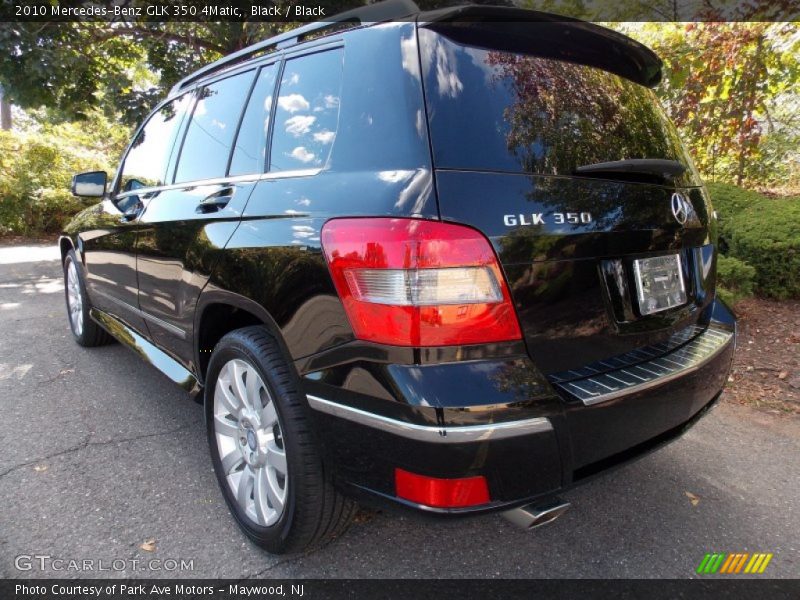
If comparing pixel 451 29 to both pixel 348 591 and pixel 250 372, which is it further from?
pixel 348 591

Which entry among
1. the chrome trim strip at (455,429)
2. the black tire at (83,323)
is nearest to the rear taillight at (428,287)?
the chrome trim strip at (455,429)

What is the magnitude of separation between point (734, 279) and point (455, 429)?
4.21 meters

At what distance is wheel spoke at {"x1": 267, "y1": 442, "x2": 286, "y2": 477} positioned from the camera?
1960 mm

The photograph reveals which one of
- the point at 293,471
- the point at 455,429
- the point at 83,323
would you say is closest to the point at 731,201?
the point at 455,429

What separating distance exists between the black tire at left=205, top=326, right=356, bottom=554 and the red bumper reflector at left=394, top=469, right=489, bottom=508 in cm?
37

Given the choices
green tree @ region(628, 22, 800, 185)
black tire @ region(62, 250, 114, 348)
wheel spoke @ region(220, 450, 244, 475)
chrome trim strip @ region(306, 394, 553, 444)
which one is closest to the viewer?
chrome trim strip @ region(306, 394, 553, 444)

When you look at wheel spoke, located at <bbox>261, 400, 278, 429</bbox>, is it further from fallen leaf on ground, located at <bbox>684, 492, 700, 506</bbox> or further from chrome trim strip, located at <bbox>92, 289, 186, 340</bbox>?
fallen leaf on ground, located at <bbox>684, 492, 700, 506</bbox>

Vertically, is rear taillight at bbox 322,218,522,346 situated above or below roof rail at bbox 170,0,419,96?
below

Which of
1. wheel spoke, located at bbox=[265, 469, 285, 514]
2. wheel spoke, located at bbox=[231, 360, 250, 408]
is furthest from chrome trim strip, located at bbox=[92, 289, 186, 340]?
wheel spoke, located at bbox=[265, 469, 285, 514]

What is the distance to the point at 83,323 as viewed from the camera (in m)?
4.52

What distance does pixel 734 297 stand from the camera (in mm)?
4590

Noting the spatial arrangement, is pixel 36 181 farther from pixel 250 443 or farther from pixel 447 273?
pixel 447 273

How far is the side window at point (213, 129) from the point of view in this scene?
252cm

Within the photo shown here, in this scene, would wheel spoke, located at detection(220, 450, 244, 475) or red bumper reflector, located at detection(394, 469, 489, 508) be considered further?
wheel spoke, located at detection(220, 450, 244, 475)
